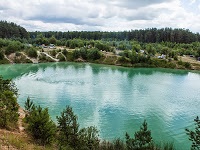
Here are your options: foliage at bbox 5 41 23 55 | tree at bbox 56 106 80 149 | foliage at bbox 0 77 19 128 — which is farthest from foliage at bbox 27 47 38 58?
tree at bbox 56 106 80 149

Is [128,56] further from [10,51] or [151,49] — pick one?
[10,51]

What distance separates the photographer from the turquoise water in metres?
33.6

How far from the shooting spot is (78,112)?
3916 centimetres

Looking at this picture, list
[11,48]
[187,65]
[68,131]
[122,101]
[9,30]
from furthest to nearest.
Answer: [9,30], [11,48], [187,65], [122,101], [68,131]

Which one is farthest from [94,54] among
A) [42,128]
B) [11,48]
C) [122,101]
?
[42,128]

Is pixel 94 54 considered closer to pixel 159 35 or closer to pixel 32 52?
pixel 32 52

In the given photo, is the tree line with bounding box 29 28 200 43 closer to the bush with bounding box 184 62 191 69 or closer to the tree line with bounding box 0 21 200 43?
the tree line with bounding box 0 21 200 43

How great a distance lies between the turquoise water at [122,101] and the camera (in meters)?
33.6

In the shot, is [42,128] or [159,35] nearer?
[42,128]

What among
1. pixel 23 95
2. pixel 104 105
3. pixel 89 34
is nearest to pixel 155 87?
pixel 104 105

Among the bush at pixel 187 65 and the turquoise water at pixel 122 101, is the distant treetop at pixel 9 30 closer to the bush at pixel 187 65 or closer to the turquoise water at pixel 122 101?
the turquoise water at pixel 122 101

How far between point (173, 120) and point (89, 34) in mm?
169764

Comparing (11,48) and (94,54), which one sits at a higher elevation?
(11,48)

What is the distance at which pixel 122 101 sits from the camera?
47.2 metres
